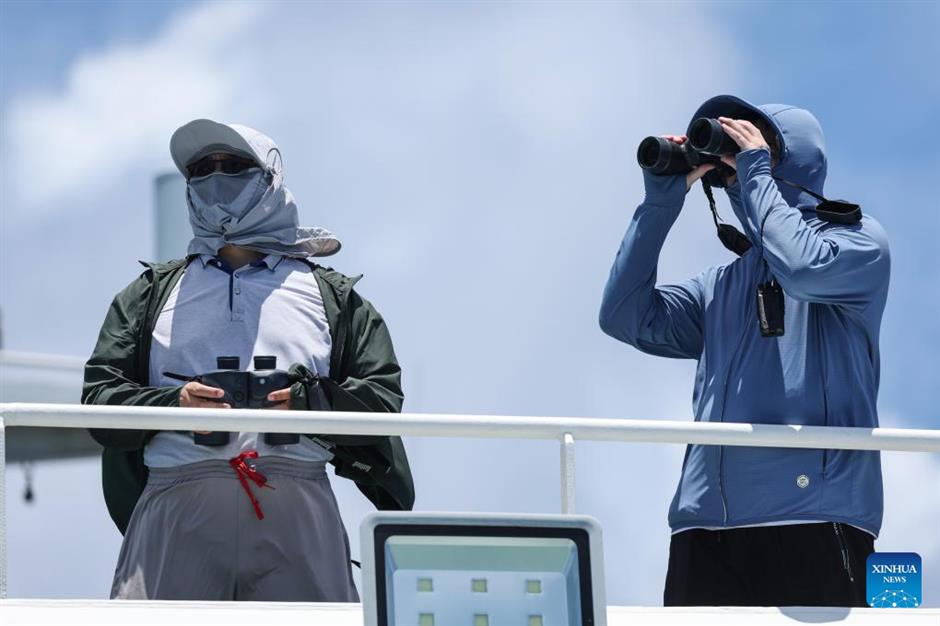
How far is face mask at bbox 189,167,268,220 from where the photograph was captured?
5.57m

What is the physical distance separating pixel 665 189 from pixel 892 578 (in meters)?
1.36

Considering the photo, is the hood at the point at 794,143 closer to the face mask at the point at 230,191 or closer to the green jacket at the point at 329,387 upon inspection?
A: the green jacket at the point at 329,387

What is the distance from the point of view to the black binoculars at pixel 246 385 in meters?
5.23

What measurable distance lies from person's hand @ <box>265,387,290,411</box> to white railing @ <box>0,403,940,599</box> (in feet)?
0.66

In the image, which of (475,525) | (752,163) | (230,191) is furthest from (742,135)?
(475,525)

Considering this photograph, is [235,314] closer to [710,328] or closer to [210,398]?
[210,398]

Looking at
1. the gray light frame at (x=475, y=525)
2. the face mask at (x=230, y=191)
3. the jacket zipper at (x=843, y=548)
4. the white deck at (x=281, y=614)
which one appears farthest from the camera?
the face mask at (x=230, y=191)

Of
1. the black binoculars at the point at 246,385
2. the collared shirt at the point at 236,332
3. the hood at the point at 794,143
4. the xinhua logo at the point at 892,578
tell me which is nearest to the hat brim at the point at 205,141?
the collared shirt at the point at 236,332

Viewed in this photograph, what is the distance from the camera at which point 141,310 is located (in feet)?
18.1

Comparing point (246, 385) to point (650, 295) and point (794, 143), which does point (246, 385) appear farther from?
point (794, 143)

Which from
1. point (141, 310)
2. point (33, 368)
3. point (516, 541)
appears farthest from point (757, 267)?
point (33, 368)

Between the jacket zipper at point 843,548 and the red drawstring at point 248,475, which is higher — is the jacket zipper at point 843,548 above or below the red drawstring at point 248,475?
below

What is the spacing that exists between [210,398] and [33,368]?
68.4 feet

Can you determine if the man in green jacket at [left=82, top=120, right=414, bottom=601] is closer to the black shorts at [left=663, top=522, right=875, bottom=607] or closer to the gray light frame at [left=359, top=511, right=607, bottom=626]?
the black shorts at [left=663, top=522, right=875, bottom=607]
